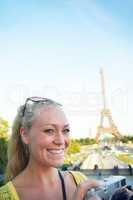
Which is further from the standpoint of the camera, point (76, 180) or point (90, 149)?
point (90, 149)

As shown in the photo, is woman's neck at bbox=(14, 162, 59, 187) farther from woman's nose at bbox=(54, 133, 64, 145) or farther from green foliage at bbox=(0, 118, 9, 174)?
green foliage at bbox=(0, 118, 9, 174)

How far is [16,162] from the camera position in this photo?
84 centimetres

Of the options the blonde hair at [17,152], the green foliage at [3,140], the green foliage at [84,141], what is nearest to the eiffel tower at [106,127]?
the green foliage at [84,141]

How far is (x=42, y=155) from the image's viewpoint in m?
0.74

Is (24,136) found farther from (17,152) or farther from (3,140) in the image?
(3,140)

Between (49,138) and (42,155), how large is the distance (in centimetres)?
4

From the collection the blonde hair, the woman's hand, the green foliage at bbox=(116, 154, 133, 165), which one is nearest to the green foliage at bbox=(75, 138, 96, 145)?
the green foliage at bbox=(116, 154, 133, 165)

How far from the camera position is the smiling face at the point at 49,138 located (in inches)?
29.0

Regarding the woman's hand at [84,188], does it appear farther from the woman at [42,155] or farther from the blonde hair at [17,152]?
the blonde hair at [17,152]

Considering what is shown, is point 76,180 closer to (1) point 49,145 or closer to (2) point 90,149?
(1) point 49,145

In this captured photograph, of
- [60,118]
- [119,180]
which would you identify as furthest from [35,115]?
[119,180]

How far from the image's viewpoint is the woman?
0.74 metres

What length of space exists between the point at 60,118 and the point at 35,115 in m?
0.05

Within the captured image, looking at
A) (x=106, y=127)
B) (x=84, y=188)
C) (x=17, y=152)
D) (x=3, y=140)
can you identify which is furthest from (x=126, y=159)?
(x=84, y=188)
